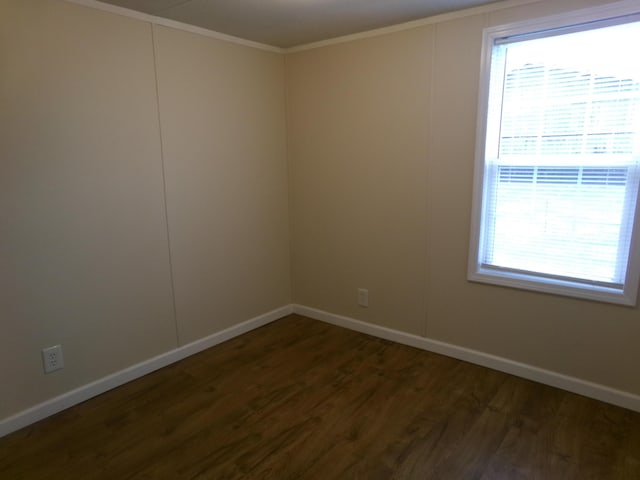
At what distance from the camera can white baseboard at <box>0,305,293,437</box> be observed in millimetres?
2182

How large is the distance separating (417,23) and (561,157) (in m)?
1.23

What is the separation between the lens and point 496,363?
8.85 ft

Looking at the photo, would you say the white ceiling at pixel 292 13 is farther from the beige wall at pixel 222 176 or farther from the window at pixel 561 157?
the window at pixel 561 157

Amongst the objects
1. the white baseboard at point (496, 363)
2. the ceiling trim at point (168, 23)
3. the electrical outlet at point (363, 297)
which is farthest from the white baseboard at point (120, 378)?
the ceiling trim at point (168, 23)

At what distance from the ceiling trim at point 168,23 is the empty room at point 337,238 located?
0.05ft

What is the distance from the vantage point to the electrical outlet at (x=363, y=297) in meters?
3.27

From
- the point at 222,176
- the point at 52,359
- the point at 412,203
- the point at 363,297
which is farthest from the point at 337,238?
the point at 52,359

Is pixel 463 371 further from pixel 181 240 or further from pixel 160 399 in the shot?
pixel 181 240

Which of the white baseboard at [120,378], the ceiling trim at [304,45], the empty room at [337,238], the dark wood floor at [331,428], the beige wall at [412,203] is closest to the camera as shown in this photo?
the dark wood floor at [331,428]

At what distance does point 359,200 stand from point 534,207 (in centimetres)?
121

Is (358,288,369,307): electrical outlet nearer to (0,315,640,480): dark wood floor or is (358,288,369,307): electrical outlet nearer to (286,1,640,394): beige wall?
(286,1,640,394): beige wall

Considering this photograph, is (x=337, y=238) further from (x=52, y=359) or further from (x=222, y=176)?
(x=52, y=359)

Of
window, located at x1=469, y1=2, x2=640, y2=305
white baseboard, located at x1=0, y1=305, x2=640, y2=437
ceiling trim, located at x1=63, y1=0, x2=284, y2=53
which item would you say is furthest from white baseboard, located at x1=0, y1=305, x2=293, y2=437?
ceiling trim, located at x1=63, y1=0, x2=284, y2=53

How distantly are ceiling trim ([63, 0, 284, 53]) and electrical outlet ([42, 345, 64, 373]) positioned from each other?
1.86 meters
